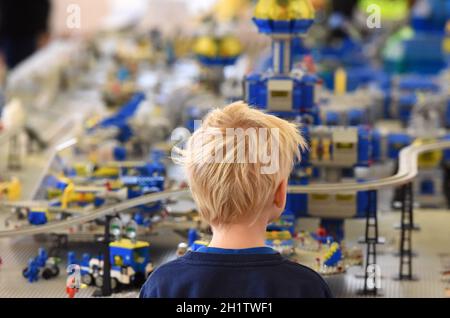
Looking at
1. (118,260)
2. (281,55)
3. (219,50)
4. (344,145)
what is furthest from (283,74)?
(219,50)

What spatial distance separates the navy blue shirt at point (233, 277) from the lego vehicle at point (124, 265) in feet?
2.67

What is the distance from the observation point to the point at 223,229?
136cm

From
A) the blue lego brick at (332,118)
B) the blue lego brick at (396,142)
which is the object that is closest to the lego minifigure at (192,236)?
the blue lego brick at (332,118)

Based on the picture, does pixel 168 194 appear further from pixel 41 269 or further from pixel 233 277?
pixel 233 277

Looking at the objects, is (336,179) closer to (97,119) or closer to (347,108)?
(347,108)

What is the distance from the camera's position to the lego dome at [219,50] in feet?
11.6

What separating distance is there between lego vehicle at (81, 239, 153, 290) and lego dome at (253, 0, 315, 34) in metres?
0.59

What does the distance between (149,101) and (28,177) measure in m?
0.84

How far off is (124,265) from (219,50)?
1456 mm

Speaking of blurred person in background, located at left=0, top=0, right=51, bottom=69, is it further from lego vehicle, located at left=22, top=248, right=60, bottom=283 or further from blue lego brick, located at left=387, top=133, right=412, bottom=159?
lego vehicle, located at left=22, top=248, right=60, bottom=283

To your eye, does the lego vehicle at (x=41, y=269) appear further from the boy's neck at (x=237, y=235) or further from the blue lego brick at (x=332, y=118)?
the boy's neck at (x=237, y=235)

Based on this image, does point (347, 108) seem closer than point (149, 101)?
Yes

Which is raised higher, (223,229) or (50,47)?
(50,47)
